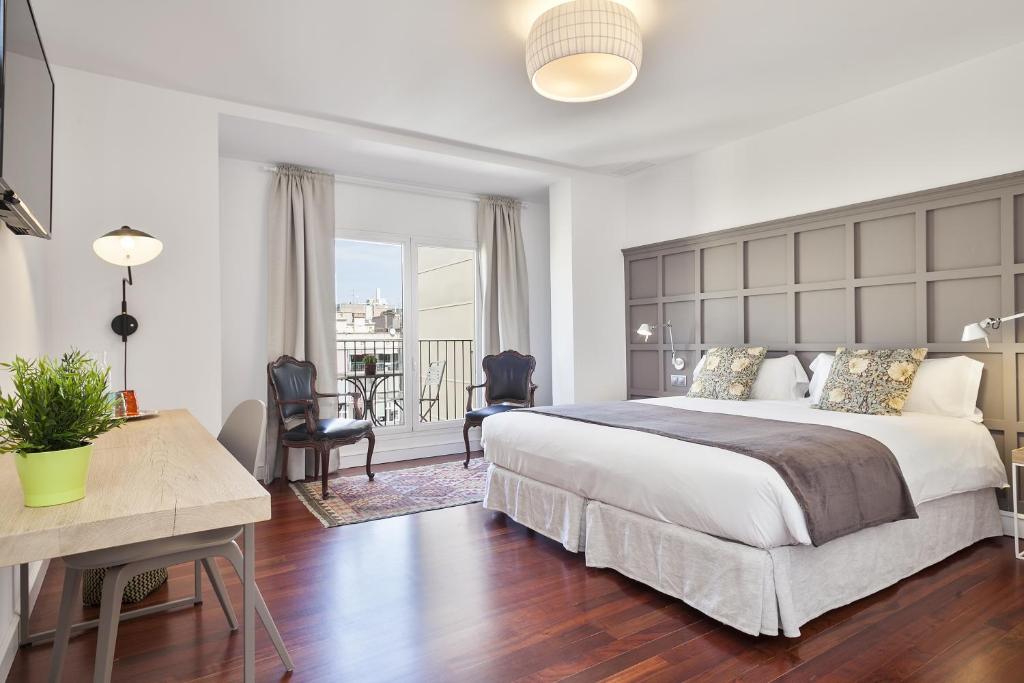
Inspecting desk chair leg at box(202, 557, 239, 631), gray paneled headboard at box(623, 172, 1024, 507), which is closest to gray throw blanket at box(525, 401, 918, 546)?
gray paneled headboard at box(623, 172, 1024, 507)

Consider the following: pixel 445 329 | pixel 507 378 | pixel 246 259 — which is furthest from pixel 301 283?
pixel 507 378

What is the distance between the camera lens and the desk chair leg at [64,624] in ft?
5.56

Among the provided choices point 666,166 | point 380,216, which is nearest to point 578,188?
point 666,166

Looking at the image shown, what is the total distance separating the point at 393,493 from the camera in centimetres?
428

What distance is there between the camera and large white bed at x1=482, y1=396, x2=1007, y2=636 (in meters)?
2.13

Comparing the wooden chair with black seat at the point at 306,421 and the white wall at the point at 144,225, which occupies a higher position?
the white wall at the point at 144,225

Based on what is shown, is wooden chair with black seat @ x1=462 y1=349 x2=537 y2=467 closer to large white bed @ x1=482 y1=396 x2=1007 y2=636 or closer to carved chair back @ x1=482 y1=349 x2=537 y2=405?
carved chair back @ x1=482 y1=349 x2=537 y2=405

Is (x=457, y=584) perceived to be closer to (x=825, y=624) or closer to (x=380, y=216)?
(x=825, y=624)

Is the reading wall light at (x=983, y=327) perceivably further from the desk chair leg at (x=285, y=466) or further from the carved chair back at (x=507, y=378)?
the desk chair leg at (x=285, y=466)

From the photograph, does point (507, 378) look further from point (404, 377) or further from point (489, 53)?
point (489, 53)

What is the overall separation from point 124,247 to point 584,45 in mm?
2616

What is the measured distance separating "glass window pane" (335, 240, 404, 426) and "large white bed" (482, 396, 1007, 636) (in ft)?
7.59

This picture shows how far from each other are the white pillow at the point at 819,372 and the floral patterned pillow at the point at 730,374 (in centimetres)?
36

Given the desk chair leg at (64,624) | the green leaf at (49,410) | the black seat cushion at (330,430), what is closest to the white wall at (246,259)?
the black seat cushion at (330,430)
